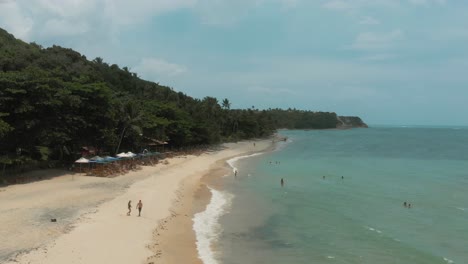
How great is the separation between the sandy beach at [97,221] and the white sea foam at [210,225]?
430 millimetres

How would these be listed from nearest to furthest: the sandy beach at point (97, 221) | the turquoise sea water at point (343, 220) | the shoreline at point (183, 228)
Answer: the sandy beach at point (97, 221), the shoreline at point (183, 228), the turquoise sea water at point (343, 220)

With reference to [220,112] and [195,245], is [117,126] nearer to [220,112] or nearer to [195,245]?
[195,245]

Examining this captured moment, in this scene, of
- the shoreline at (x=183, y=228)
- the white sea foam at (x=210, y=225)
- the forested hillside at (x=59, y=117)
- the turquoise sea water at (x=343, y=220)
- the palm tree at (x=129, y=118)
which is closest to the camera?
the shoreline at (x=183, y=228)

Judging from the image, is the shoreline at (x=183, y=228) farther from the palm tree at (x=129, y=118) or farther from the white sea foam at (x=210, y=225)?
the palm tree at (x=129, y=118)

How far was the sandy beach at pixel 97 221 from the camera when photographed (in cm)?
1636

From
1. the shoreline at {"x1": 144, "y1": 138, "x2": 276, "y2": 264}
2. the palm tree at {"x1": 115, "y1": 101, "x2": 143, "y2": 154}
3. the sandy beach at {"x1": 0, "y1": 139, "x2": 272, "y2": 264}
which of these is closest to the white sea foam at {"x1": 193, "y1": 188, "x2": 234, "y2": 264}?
the shoreline at {"x1": 144, "y1": 138, "x2": 276, "y2": 264}

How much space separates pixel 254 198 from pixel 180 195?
231 inches

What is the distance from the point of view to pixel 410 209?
30.2m

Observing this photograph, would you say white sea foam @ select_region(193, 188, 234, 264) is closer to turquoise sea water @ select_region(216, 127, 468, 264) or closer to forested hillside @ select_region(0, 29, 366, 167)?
turquoise sea water @ select_region(216, 127, 468, 264)

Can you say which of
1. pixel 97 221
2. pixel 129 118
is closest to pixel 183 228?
pixel 97 221

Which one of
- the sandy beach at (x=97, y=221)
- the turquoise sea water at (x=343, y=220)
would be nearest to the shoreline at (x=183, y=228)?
the sandy beach at (x=97, y=221)

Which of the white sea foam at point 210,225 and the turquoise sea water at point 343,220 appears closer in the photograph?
the white sea foam at point 210,225

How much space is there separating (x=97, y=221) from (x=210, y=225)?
612 cm

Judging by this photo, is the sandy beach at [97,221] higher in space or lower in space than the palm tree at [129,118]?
lower
